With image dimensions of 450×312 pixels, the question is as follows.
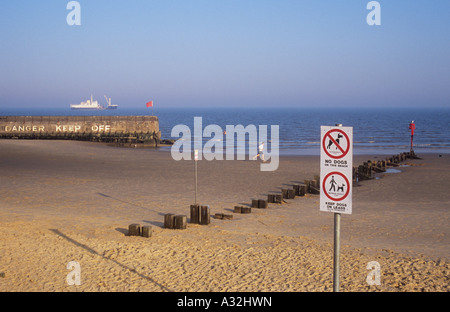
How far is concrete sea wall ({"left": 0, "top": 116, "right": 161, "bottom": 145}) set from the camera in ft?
154

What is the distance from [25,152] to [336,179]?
102ft

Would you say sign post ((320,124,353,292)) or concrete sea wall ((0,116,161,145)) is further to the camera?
concrete sea wall ((0,116,161,145))

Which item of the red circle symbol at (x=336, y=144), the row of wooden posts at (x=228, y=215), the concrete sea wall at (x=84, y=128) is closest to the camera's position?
the red circle symbol at (x=336, y=144)

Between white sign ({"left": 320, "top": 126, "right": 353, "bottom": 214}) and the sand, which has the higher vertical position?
white sign ({"left": 320, "top": 126, "right": 353, "bottom": 214})

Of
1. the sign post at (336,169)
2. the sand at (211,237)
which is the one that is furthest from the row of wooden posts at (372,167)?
the sign post at (336,169)

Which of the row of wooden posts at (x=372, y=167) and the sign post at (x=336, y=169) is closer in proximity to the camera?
the sign post at (x=336, y=169)

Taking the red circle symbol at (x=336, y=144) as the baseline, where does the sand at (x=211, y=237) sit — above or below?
below

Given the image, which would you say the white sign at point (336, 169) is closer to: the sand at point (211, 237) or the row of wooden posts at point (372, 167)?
the sand at point (211, 237)

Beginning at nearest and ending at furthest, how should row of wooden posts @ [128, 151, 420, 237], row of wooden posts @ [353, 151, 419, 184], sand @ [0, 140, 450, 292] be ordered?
sand @ [0, 140, 450, 292] < row of wooden posts @ [128, 151, 420, 237] < row of wooden posts @ [353, 151, 419, 184]

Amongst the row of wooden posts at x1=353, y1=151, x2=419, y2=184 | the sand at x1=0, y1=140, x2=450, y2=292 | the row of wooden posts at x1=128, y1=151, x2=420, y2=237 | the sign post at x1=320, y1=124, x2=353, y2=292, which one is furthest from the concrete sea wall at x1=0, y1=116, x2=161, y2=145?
the sign post at x1=320, y1=124, x2=353, y2=292

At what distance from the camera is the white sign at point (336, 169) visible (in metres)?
5.06

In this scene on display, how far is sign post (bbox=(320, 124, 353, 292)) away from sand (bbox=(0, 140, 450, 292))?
9.46 ft

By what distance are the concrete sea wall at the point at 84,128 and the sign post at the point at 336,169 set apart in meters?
39.7

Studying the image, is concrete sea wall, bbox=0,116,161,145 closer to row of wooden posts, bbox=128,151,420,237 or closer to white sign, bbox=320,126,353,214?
row of wooden posts, bbox=128,151,420,237
